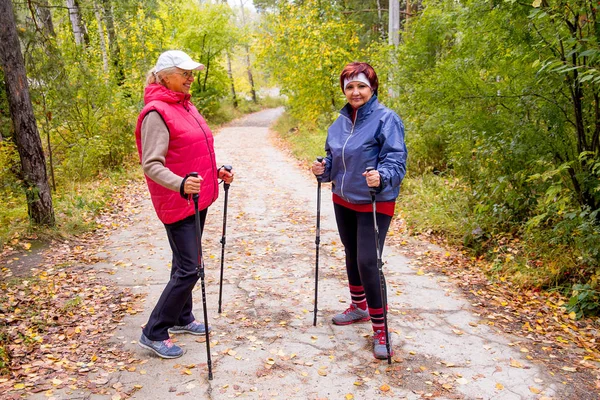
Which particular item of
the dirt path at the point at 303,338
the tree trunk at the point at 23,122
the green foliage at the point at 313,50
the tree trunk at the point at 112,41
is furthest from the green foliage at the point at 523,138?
the tree trunk at the point at 112,41

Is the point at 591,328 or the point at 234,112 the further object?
the point at 234,112

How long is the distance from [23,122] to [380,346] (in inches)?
223

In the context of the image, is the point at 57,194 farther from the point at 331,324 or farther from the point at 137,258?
the point at 331,324

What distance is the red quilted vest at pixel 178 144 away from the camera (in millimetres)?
3406

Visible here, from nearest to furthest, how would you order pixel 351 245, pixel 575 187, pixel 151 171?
pixel 151 171 → pixel 351 245 → pixel 575 187

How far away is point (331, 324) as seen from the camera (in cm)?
443

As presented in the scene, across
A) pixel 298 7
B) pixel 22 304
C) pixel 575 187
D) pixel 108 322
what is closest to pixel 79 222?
pixel 22 304

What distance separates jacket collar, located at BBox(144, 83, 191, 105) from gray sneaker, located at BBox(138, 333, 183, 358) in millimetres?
1855

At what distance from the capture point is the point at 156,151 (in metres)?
3.31

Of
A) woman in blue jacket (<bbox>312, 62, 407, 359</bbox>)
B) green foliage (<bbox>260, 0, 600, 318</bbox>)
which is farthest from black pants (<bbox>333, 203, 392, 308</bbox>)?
green foliage (<bbox>260, 0, 600, 318</bbox>)

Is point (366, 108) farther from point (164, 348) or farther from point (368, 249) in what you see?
point (164, 348)

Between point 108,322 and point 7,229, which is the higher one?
point 7,229

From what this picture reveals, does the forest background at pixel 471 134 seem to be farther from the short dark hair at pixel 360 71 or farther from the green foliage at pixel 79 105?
the short dark hair at pixel 360 71

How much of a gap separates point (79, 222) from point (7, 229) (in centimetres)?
101
